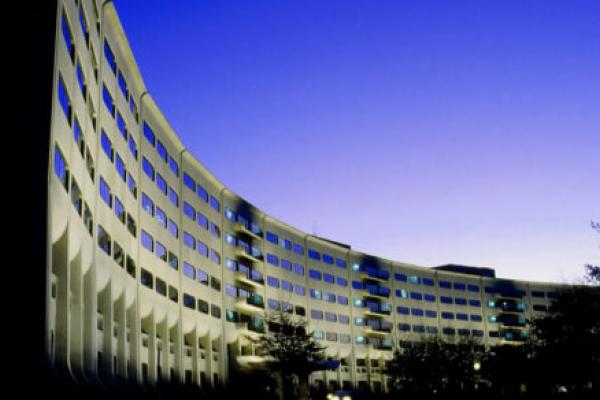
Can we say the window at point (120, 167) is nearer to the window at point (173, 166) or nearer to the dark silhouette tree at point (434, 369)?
the window at point (173, 166)

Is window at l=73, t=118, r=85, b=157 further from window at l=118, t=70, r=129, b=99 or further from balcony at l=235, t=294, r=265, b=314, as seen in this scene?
balcony at l=235, t=294, r=265, b=314

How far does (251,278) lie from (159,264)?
1018 inches

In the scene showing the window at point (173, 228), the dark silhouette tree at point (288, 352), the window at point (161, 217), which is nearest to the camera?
the window at point (161, 217)

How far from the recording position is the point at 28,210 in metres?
29.2

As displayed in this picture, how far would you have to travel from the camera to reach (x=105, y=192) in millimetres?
44562

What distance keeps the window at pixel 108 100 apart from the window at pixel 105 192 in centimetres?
499

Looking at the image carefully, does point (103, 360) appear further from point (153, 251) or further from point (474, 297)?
point (474, 297)

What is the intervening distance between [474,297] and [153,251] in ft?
305

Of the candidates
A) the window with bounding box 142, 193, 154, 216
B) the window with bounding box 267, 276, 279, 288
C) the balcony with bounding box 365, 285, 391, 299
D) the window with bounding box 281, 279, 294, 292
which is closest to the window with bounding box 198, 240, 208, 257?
the window with bounding box 142, 193, 154, 216

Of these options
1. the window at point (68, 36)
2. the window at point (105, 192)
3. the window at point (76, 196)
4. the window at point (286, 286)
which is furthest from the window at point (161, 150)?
the window at point (286, 286)

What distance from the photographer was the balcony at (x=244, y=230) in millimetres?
82938

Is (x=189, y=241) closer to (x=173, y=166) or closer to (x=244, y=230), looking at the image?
(x=173, y=166)

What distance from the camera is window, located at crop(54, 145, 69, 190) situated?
31.7 meters

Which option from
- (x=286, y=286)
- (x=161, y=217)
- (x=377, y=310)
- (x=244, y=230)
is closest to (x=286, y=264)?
(x=286, y=286)
